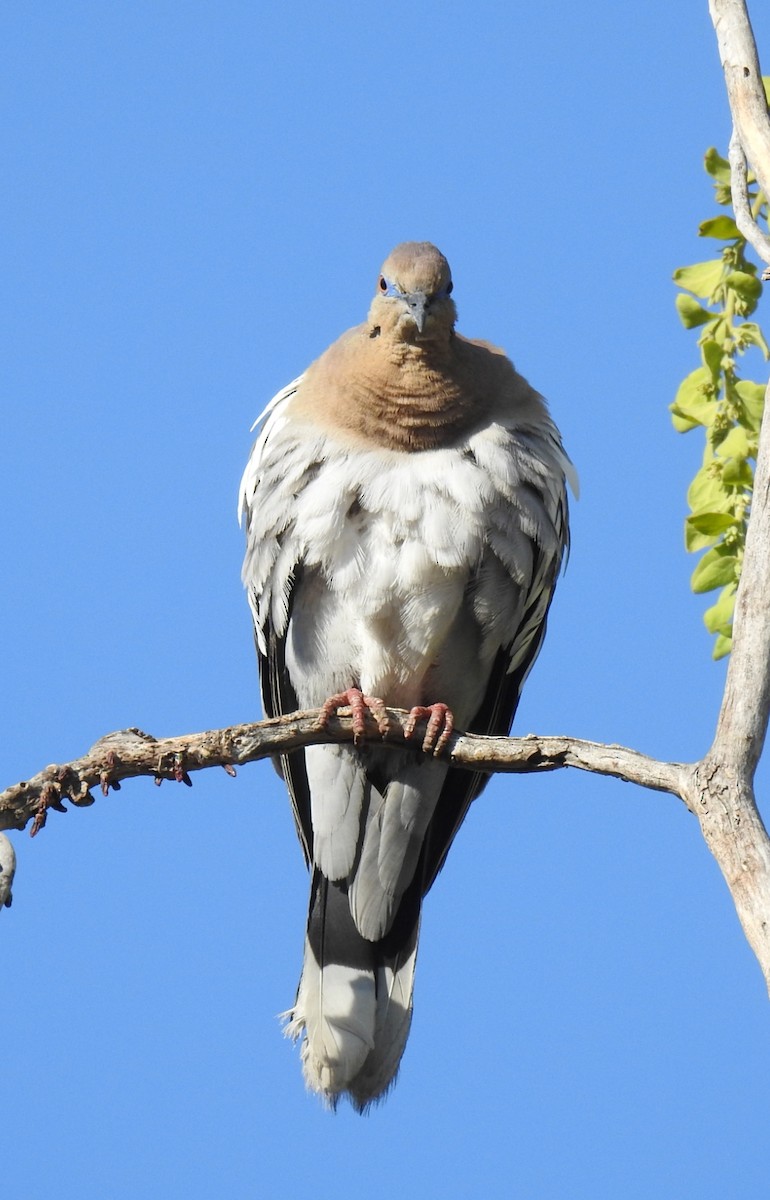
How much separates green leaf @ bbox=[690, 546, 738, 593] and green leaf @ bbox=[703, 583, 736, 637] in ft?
0.14

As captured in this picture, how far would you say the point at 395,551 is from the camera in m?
5.71

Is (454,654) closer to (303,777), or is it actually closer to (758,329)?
(303,777)

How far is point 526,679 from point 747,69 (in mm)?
2786

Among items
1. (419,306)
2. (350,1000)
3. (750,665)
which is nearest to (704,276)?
(750,665)

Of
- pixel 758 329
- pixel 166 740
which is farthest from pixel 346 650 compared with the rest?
pixel 758 329

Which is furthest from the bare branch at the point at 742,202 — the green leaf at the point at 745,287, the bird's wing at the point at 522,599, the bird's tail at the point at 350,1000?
the bird's tail at the point at 350,1000

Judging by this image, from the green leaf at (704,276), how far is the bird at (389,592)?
5.36 feet

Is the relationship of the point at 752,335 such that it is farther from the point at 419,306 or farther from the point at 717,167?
the point at 419,306

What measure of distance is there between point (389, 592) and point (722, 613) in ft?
5.84

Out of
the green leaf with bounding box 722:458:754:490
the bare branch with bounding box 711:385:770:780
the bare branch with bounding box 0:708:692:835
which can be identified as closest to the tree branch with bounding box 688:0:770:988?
the bare branch with bounding box 711:385:770:780

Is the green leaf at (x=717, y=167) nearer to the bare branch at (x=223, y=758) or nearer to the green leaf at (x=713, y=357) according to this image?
the green leaf at (x=713, y=357)

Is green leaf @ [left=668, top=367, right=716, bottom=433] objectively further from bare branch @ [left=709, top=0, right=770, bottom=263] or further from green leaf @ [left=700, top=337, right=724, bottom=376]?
bare branch @ [left=709, top=0, right=770, bottom=263]

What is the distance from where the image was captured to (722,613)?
13.8 feet

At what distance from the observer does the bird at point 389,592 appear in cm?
570
